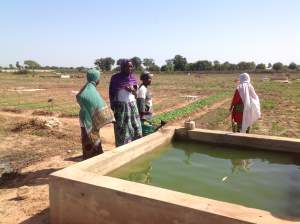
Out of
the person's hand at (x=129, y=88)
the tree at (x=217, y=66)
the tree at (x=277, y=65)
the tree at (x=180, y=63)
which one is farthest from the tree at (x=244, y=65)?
the person's hand at (x=129, y=88)

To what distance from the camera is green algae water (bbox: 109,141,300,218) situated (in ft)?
13.5

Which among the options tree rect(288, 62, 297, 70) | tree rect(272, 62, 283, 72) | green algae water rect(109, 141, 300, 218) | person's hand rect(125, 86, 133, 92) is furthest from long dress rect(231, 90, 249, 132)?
tree rect(288, 62, 297, 70)

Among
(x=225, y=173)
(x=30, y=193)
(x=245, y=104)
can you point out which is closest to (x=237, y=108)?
(x=245, y=104)

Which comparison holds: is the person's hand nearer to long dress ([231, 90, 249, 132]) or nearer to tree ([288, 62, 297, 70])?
long dress ([231, 90, 249, 132])

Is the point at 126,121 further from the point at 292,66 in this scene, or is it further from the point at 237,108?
the point at 292,66

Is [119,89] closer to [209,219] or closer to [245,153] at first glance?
[245,153]

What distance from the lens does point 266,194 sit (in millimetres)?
4250

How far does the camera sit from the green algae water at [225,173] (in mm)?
4129

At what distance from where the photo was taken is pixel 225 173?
5.00 m

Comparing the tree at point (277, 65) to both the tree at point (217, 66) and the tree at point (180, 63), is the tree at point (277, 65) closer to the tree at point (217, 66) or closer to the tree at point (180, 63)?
the tree at point (217, 66)

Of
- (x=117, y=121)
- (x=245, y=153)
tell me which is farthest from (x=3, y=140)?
(x=245, y=153)

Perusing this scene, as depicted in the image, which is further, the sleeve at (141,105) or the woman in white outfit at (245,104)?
the woman in white outfit at (245,104)

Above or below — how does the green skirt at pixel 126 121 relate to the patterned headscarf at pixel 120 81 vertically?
below

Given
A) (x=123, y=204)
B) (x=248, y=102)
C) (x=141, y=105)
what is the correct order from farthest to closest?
(x=248, y=102) → (x=141, y=105) → (x=123, y=204)
